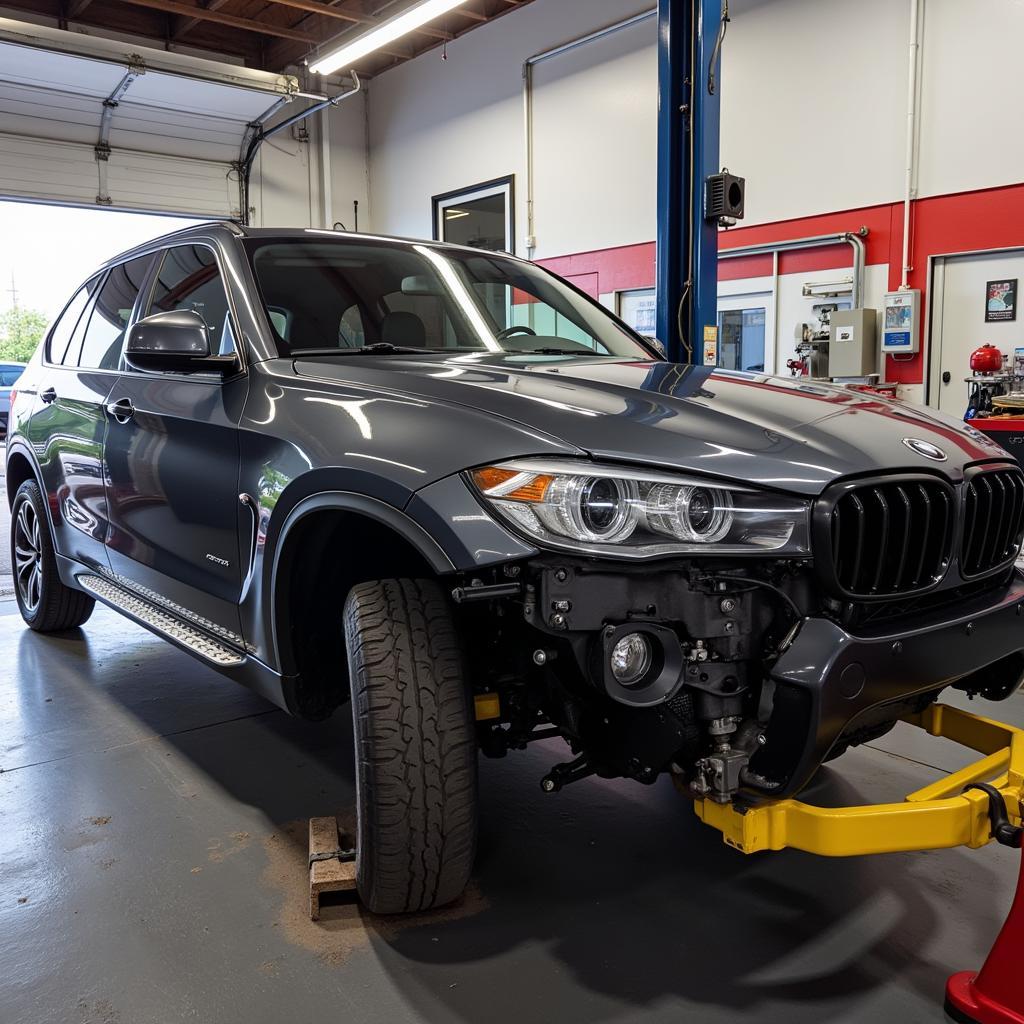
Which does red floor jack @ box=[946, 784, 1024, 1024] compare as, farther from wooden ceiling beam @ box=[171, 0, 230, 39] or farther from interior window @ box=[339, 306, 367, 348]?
wooden ceiling beam @ box=[171, 0, 230, 39]

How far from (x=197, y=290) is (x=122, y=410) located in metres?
0.46

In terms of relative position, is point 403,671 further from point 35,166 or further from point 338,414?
point 35,166

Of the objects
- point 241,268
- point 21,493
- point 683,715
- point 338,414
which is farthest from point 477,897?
point 21,493

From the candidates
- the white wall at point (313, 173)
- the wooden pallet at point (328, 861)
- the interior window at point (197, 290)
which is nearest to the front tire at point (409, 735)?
the wooden pallet at point (328, 861)

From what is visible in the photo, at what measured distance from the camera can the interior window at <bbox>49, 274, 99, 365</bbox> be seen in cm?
373

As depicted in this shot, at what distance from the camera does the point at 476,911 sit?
2.03m

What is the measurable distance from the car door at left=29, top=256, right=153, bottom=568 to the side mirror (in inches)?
32.5

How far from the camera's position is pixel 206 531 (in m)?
2.42

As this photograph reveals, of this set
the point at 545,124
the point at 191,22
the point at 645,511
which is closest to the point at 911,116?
the point at 545,124

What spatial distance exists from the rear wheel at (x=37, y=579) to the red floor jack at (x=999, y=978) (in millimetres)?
3422

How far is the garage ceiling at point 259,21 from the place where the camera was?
10391 millimetres

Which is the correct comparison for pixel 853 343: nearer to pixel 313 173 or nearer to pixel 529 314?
pixel 529 314

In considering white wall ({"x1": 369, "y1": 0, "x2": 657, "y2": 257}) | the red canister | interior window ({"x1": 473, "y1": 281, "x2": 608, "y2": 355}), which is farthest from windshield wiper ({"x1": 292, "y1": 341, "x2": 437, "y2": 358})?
white wall ({"x1": 369, "y1": 0, "x2": 657, "y2": 257})

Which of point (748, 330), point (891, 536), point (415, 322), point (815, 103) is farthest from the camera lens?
point (748, 330)
